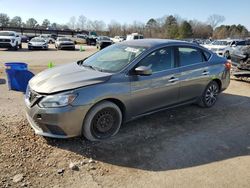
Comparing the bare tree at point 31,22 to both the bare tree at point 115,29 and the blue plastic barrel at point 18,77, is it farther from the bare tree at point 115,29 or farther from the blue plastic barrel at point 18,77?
the blue plastic barrel at point 18,77

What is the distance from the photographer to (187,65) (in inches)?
227

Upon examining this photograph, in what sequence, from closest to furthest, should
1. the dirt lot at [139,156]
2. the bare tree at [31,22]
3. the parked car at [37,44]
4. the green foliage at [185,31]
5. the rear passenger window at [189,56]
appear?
1. the dirt lot at [139,156]
2. the rear passenger window at [189,56]
3. the parked car at [37,44]
4. the green foliage at [185,31]
5. the bare tree at [31,22]

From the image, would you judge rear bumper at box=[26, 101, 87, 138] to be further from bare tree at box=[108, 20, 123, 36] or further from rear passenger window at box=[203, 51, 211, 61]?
bare tree at box=[108, 20, 123, 36]

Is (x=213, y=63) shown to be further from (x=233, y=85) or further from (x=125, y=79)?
(x=233, y=85)

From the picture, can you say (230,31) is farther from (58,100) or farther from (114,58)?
(58,100)

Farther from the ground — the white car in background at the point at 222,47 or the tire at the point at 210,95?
the white car in background at the point at 222,47

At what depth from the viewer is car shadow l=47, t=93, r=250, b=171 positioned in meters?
4.10

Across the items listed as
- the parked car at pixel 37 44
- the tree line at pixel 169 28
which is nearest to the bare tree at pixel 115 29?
the tree line at pixel 169 28

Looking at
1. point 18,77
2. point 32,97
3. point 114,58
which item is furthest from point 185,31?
point 32,97

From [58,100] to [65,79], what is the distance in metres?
0.49

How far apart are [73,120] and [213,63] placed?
150 inches

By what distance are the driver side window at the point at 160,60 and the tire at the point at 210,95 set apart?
142 cm

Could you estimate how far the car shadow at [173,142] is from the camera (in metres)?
4.10

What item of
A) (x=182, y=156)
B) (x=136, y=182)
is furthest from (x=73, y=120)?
(x=182, y=156)
